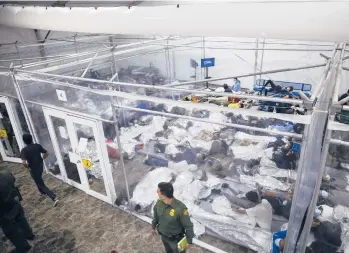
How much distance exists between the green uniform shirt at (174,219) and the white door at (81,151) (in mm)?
2012

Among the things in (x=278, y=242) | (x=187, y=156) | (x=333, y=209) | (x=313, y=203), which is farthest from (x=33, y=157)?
(x=333, y=209)

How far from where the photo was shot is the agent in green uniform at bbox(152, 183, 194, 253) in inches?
121

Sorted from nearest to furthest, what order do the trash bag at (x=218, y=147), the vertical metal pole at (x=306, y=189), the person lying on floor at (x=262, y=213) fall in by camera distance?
the vertical metal pole at (x=306, y=189)
the person lying on floor at (x=262, y=213)
the trash bag at (x=218, y=147)

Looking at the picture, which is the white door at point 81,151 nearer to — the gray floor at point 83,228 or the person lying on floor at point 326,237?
the gray floor at point 83,228

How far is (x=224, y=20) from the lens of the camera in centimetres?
274

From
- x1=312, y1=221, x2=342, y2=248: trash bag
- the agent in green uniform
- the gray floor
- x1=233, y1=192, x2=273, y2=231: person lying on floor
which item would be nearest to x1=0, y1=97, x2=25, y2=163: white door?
the gray floor

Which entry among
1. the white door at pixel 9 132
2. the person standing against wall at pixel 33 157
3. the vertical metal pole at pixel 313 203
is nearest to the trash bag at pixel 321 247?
the vertical metal pole at pixel 313 203

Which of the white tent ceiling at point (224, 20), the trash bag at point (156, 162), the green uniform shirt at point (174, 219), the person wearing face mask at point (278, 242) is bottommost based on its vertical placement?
the trash bag at point (156, 162)

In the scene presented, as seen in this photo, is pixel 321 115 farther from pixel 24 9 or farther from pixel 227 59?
pixel 227 59

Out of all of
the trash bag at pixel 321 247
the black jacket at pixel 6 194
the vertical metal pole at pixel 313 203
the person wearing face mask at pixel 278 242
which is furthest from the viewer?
the black jacket at pixel 6 194

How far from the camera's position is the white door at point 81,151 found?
15.9ft

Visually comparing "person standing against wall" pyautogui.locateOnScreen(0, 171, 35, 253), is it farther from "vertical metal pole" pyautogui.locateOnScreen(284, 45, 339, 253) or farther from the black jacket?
"vertical metal pole" pyautogui.locateOnScreen(284, 45, 339, 253)

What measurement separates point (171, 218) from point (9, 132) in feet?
19.4

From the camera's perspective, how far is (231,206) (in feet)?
15.3
